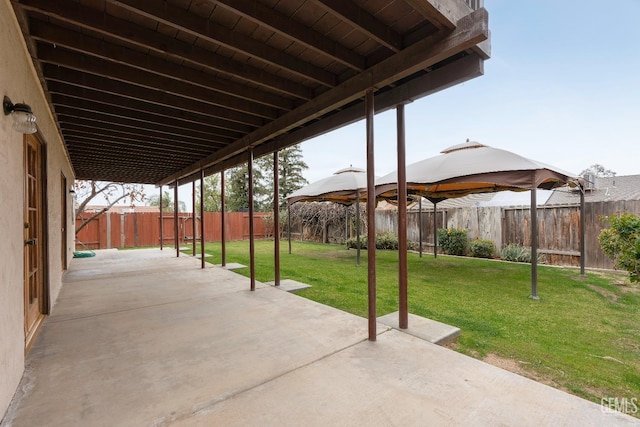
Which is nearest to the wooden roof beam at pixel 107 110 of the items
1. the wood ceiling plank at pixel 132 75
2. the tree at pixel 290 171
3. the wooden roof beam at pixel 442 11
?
the wood ceiling plank at pixel 132 75

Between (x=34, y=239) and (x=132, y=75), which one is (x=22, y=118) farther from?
(x=34, y=239)

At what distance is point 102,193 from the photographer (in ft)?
38.6

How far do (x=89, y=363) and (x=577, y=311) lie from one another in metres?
5.17

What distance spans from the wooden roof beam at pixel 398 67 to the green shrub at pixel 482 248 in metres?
7.15

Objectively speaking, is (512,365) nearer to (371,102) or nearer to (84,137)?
(371,102)

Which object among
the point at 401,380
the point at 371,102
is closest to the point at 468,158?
the point at 371,102

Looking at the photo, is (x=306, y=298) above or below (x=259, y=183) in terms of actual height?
below

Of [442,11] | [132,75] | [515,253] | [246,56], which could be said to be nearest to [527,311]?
[442,11]

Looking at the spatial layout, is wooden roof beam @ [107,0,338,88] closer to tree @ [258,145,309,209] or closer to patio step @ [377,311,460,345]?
patio step @ [377,311,460,345]

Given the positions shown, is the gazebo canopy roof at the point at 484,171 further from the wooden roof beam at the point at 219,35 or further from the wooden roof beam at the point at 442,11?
the wooden roof beam at the point at 219,35

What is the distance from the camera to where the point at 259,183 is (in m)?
23.1

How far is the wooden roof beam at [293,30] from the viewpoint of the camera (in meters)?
2.00

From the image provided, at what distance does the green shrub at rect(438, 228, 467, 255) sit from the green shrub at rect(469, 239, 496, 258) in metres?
0.34

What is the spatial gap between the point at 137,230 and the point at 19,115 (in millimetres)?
12704
